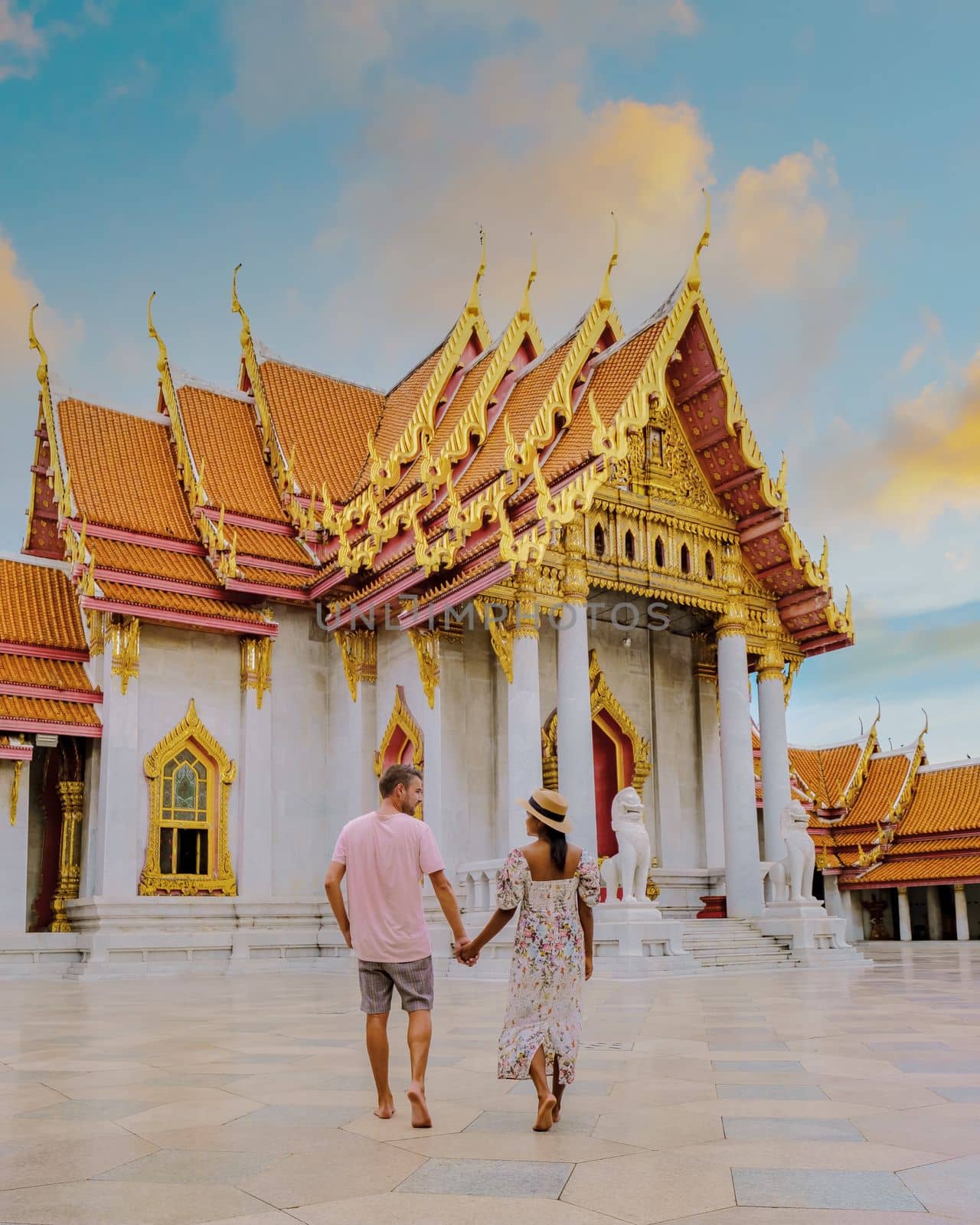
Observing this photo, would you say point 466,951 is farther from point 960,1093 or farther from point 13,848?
point 13,848

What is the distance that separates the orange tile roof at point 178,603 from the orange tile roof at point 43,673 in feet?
4.15

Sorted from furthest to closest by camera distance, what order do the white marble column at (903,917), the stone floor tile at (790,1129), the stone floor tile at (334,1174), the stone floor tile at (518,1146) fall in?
the white marble column at (903,917) < the stone floor tile at (790,1129) < the stone floor tile at (518,1146) < the stone floor tile at (334,1174)

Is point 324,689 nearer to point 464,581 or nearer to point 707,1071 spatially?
point 464,581

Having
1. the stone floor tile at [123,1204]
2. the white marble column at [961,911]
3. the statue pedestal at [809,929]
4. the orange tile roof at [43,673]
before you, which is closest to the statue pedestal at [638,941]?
the statue pedestal at [809,929]

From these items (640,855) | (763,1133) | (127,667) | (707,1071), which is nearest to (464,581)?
(640,855)

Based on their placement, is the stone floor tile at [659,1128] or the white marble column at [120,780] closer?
the stone floor tile at [659,1128]

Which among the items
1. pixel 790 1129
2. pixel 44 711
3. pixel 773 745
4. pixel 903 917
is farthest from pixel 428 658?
pixel 903 917

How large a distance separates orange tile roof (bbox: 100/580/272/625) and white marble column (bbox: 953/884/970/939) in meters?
14.9

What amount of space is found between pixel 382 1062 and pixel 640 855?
8875 millimetres

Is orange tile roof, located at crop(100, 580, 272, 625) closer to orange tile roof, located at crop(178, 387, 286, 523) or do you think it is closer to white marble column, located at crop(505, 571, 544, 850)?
orange tile roof, located at crop(178, 387, 286, 523)

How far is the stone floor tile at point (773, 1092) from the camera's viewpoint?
4.63m

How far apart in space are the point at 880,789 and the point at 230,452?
15.4 meters

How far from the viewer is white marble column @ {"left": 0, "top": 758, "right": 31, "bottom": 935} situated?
574 inches

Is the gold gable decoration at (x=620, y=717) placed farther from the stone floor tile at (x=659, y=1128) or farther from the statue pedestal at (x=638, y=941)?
the stone floor tile at (x=659, y=1128)
